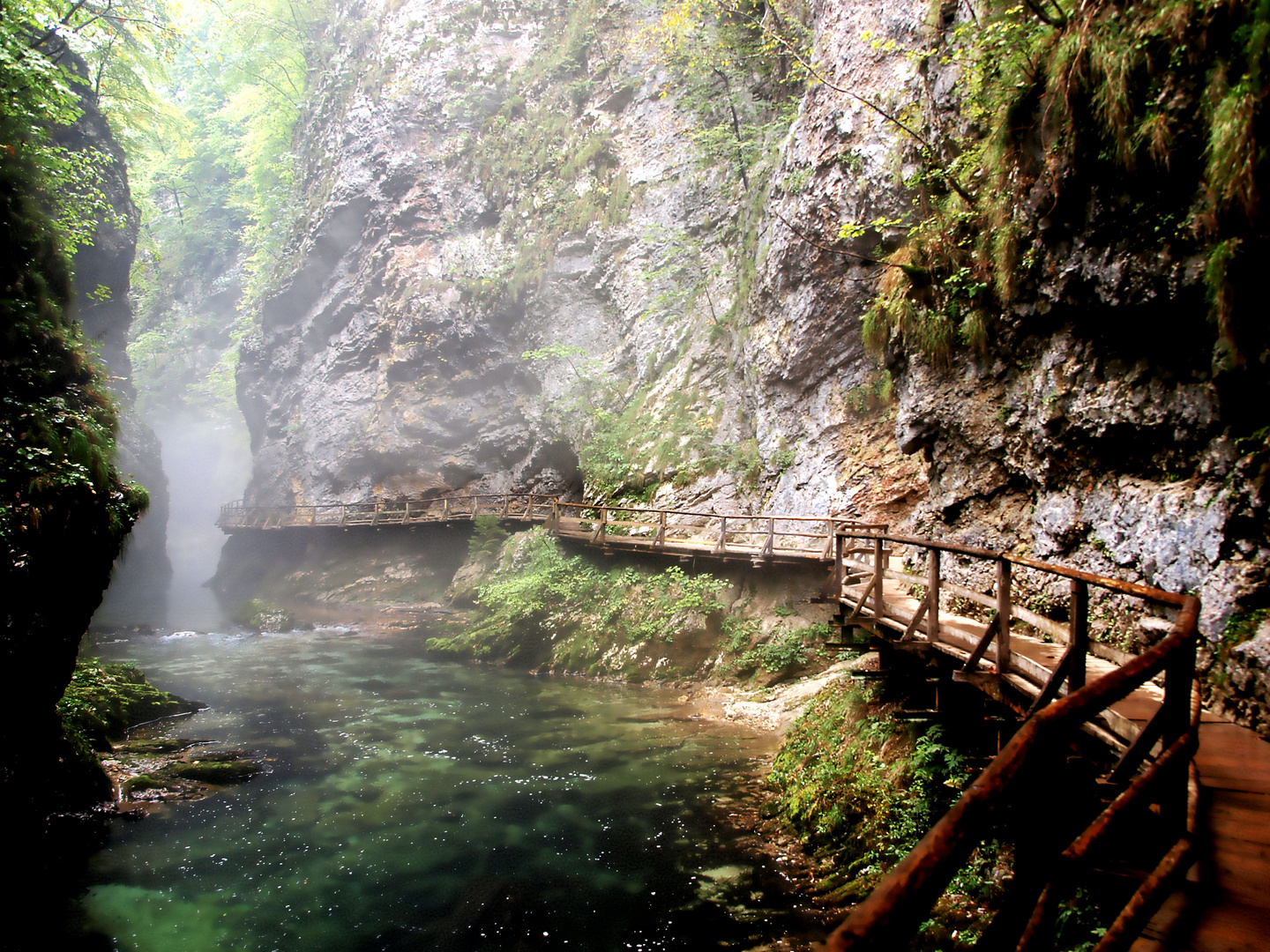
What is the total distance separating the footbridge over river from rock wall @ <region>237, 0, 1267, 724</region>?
125cm

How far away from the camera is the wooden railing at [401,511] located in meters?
22.0

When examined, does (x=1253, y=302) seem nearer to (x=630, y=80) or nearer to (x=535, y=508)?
(x=535, y=508)

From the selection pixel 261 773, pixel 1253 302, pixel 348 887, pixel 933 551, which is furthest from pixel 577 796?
pixel 1253 302

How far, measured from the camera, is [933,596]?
5438mm

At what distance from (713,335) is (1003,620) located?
14.3m

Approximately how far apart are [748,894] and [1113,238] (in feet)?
23.0

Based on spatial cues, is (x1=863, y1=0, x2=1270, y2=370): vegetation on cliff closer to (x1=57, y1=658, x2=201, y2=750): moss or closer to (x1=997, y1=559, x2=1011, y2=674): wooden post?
(x1=997, y1=559, x2=1011, y2=674): wooden post

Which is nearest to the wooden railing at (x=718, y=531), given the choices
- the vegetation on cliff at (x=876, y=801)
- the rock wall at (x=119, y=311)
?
the vegetation on cliff at (x=876, y=801)

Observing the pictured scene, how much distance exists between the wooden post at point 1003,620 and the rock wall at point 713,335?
1.55 metres

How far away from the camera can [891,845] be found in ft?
16.9

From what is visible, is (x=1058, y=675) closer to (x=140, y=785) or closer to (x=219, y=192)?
(x=140, y=785)

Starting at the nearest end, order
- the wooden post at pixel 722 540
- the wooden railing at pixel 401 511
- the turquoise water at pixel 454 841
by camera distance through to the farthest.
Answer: the turquoise water at pixel 454 841, the wooden post at pixel 722 540, the wooden railing at pixel 401 511

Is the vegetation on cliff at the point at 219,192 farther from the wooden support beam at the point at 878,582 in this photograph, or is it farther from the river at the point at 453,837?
the wooden support beam at the point at 878,582

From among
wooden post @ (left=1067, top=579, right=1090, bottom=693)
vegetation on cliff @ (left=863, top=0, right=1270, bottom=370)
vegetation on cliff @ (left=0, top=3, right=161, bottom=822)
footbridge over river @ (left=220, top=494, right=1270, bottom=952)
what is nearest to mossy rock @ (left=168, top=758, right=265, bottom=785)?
vegetation on cliff @ (left=0, top=3, right=161, bottom=822)
